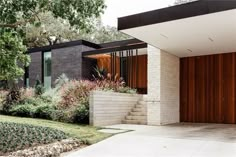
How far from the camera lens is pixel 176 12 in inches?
313

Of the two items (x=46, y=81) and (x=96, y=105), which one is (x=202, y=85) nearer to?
(x=96, y=105)

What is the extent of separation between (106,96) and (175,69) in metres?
3.54

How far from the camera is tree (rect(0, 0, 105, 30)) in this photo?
6.84 m

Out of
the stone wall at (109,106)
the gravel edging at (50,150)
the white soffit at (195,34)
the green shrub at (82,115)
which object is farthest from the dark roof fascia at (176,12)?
the gravel edging at (50,150)

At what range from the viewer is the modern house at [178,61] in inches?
321

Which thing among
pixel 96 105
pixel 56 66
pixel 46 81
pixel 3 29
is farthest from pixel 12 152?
pixel 46 81

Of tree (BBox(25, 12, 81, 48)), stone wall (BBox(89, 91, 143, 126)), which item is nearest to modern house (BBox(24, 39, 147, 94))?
stone wall (BBox(89, 91, 143, 126))

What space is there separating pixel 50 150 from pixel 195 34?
17.8 feet

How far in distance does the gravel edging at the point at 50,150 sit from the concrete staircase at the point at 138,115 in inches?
193

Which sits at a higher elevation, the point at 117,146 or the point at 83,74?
the point at 83,74

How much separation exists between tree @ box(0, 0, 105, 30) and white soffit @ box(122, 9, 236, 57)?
1712 mm

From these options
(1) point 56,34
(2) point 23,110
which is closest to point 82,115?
(2) point 23,110

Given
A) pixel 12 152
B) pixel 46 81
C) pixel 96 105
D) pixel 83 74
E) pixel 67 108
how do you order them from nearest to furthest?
pixel 12 152
pixel 96 105
pixel 67 108
pixel 83 74
pixel 46 81

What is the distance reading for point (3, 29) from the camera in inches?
302
